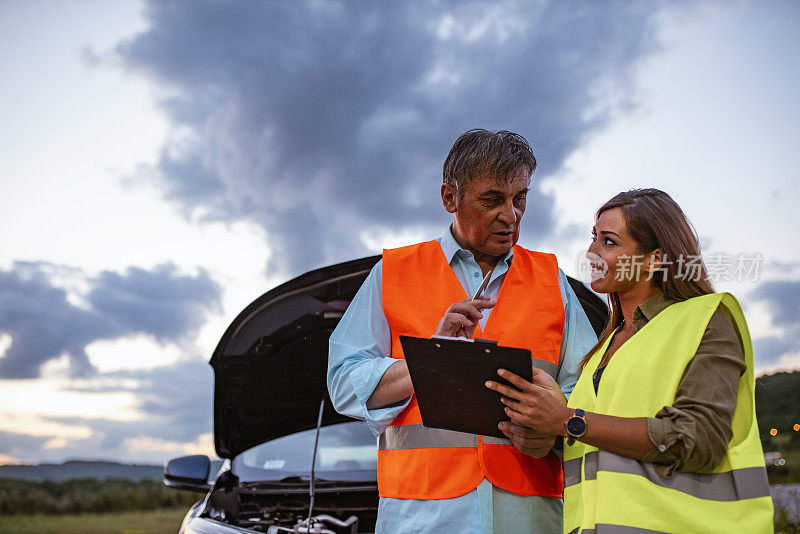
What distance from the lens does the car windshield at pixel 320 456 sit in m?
3.53

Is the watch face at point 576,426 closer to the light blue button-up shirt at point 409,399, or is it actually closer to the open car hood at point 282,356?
the light blue button-up shirt at point 409,399

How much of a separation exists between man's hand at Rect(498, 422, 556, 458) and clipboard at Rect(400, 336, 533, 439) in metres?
0.03

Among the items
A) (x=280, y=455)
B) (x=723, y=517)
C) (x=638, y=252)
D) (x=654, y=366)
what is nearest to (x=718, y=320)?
(x=654, y=366)

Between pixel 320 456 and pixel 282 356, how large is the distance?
58cm

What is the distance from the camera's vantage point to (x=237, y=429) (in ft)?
12.1

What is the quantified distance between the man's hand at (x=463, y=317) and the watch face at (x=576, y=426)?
18.2 inches

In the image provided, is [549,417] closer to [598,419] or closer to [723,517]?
[598,419]

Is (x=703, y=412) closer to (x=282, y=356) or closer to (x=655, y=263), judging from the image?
(x=655, y=263)

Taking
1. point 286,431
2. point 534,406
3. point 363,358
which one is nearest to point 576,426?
point 534,406

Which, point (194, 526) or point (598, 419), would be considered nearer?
point (598, 419)

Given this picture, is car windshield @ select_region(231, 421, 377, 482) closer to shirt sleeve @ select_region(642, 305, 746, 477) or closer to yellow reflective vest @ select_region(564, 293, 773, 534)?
yellow reflective vest @ select_region(564, 293, 773, 534)

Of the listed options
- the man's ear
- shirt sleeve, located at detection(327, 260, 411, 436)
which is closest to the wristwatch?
shirt sleeve, located at detection(327, 260, 411, 436)

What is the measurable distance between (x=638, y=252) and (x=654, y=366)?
41 centimetres

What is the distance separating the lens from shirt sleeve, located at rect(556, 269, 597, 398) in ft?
8.06
